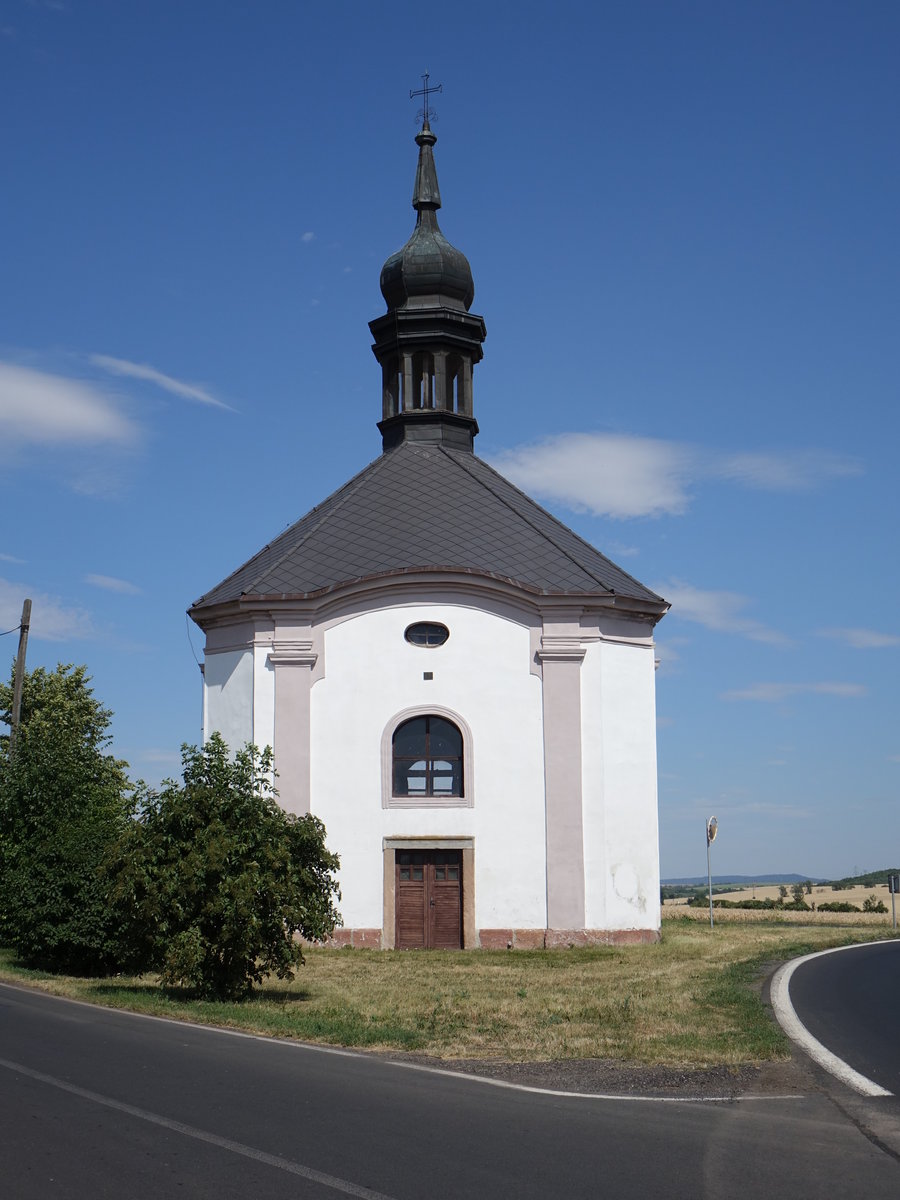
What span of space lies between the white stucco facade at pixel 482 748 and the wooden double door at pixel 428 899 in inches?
10.5

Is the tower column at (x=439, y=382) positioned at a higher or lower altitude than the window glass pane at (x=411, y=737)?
higher

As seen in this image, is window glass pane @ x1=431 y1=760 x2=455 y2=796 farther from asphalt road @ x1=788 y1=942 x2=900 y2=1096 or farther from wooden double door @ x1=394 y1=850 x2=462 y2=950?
asphalt road @ x1=788 y1=942 x2=900 y2=1096

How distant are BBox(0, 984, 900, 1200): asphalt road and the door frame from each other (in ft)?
48.7

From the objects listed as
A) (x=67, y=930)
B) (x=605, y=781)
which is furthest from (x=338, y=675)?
(x=67, y=930)

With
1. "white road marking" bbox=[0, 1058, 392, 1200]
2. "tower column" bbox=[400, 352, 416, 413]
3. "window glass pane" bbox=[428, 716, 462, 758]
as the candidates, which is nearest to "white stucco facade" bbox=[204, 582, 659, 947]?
"window glass pane" bbox=[428, 716, 462, 758]

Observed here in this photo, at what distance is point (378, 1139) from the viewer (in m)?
7.64

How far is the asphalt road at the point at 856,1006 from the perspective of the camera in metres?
11.0

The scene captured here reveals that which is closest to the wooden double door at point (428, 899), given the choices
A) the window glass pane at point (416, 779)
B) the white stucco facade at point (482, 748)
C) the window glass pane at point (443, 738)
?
the white stucco facade at point (482, 748)

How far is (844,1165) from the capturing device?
23.4 feet

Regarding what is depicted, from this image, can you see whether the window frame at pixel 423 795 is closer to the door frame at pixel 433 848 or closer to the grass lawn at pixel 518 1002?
the door frame at pixel 433 848

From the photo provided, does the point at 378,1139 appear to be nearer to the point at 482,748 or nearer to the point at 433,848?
the point at 433,848

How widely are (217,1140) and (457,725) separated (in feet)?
61.0

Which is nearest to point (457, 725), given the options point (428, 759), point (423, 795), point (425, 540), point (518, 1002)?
point (428, 759)

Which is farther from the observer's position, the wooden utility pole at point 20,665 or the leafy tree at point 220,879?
the wooden utility pole at point 20,665
